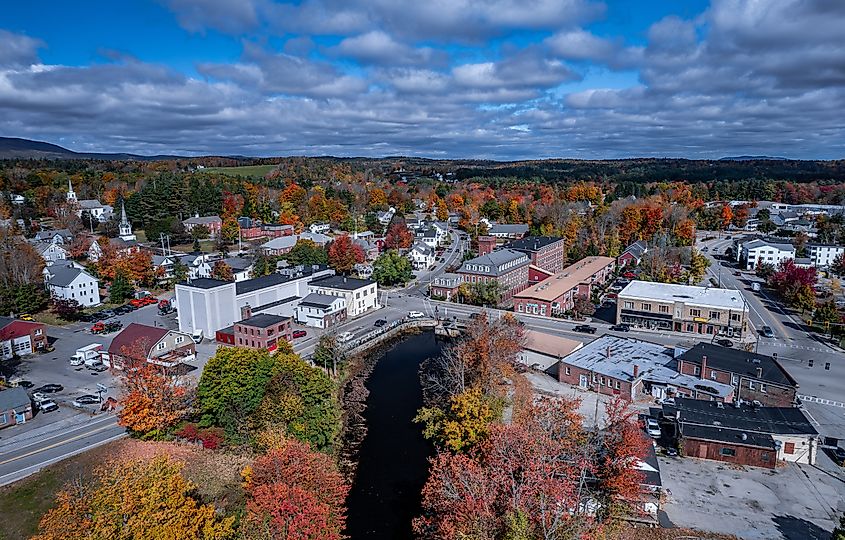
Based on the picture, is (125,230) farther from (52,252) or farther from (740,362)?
(740,362)

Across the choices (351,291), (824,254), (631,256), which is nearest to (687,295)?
(631,256)

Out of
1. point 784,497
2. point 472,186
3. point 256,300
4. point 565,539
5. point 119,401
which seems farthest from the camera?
point 472,186

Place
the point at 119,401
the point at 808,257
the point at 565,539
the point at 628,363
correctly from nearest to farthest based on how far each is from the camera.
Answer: the point at 565,539
the point at 119,401
the point at 628,363
the point at 808,257

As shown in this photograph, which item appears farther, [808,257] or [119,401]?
[808,257]

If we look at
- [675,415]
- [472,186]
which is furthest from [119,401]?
[472,186]

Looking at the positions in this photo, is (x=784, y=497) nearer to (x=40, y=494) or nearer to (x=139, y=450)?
(x=139, y=450)

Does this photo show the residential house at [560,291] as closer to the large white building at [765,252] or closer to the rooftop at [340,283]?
the rooftop at [340,283]
